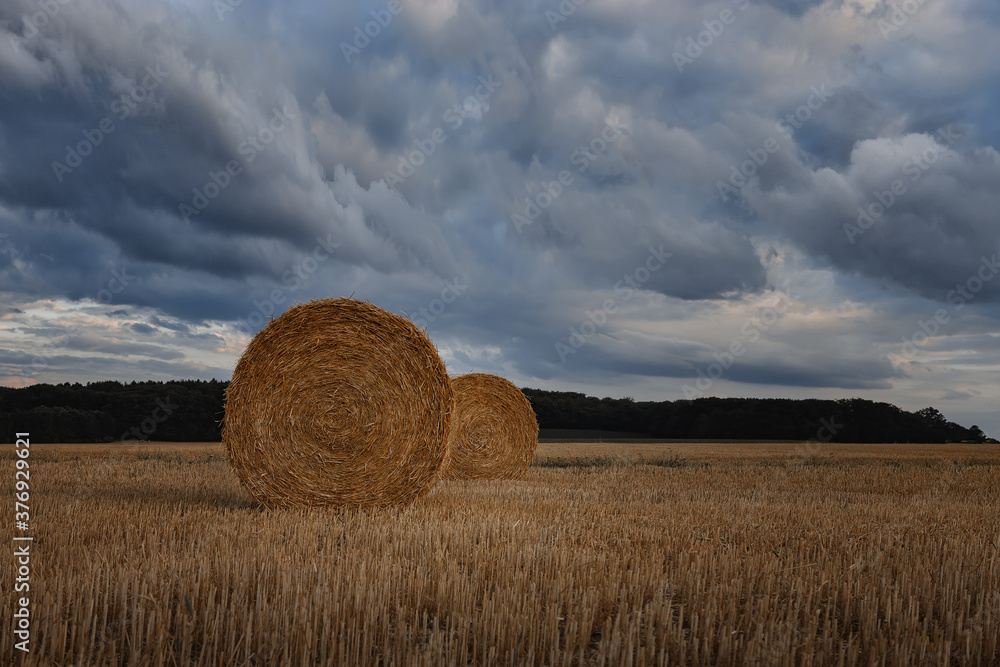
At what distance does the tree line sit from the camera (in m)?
32.9

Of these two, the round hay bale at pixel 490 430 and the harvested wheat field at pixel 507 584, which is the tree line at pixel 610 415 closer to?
the round hay bale at pixel 490 430

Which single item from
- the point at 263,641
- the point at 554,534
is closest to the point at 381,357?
the point at 554,534

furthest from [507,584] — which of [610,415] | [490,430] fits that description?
[610,415]

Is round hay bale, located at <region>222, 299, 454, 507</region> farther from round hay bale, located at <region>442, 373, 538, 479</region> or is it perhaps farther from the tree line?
the tree line

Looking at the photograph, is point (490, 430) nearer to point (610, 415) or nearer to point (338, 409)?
point (338, 409)

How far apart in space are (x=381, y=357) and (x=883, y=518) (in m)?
6.30

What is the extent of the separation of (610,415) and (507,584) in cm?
4368

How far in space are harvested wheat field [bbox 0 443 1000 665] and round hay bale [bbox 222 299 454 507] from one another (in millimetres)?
387

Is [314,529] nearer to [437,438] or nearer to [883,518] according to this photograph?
[437,438]

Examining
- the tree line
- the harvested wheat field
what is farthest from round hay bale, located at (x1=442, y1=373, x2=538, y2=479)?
the tree line

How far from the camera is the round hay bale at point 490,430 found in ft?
42.9
